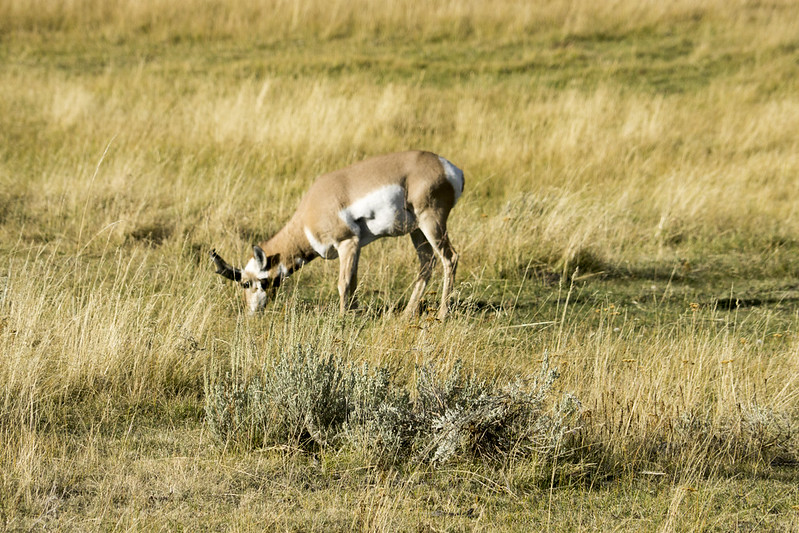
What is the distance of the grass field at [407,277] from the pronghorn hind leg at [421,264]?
1.34ft

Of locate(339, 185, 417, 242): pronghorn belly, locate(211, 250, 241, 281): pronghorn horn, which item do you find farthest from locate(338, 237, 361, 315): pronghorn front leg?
locate(211, 250, 241, 281): pronghorn horn

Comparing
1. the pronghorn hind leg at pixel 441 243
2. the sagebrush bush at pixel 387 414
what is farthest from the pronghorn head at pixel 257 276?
the sagebrush bush at pixel 387 414

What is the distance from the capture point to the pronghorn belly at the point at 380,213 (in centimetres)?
786

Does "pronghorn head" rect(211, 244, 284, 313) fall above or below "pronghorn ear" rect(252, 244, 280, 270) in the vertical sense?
below

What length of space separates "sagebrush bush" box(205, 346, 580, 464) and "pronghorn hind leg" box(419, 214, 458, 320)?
2484 mm

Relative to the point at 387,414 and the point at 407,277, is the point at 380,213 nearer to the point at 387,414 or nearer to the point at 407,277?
the point at 407,277

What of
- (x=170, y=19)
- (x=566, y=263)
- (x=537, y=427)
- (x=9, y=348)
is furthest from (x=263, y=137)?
(x=170, y=19)

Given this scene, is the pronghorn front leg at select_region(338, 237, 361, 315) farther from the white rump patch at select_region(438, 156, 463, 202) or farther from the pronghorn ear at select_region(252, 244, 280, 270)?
the white rump patch at select_region(438, 156, 463, 202)

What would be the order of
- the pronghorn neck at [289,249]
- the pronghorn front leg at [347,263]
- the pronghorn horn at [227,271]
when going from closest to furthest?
the pronghorn horn at [227,271]
the pronghorn front leg at [347,263]
the pronghorn neck at [289,249]

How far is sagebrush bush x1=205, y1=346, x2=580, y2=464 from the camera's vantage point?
5.05 metres

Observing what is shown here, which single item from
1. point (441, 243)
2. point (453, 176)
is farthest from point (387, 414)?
point (453, 176)

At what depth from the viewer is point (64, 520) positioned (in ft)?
14.3

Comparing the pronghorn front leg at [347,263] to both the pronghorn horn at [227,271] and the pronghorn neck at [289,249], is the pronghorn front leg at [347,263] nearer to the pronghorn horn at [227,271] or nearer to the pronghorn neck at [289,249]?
the pronghorn neck at [289,249]

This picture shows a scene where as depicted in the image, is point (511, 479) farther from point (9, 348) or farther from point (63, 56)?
point (63, 56)
